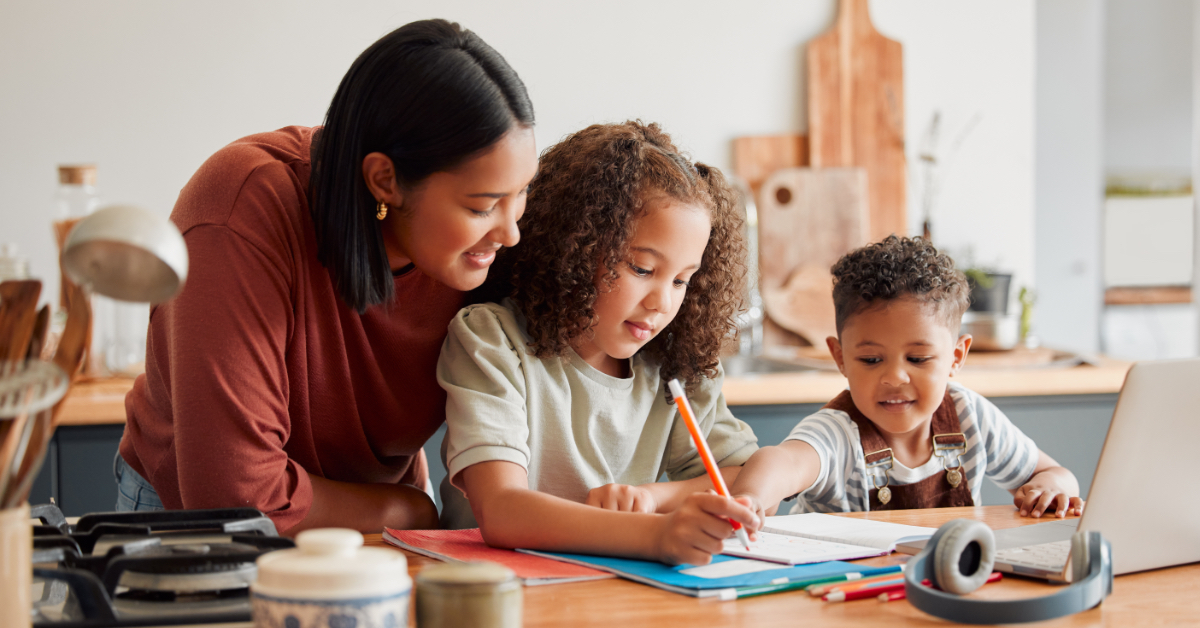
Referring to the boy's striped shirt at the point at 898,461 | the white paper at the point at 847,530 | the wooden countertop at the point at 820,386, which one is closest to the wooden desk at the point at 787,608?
the white paper at the point at 847,530

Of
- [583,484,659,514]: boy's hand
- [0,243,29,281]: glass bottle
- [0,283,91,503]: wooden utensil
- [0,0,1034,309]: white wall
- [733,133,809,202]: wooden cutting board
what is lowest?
[583,484,659,514]: boy's hand

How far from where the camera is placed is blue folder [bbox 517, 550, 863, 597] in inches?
30.8

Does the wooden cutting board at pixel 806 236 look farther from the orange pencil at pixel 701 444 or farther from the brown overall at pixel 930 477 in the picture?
the orange pencil at pixel 701 444

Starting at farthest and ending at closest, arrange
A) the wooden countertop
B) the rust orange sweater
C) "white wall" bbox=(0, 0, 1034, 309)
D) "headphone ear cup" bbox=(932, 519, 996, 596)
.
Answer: "white wall" bbox=(0, 0, 1034, 309) → the wooden countertop → the rust orange sweater → "headphone ear cup" bbox=(932, 519, 996, 596)

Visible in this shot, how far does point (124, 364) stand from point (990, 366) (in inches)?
78.0

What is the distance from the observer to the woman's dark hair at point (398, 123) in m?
1.00

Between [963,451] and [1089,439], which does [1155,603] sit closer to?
[963,451]

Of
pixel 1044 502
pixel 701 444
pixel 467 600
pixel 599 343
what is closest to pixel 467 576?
pixel 467 600

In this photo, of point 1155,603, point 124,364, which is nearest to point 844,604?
point 1155,603

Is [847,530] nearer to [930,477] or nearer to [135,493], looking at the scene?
[930,477]

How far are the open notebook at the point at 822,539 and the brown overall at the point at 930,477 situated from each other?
300mm

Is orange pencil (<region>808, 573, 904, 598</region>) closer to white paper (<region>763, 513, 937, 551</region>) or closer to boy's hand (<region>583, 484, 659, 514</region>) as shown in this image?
white paper (<region>763, 513, 937, 551</region>)

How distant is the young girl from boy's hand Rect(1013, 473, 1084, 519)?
13.1 inches

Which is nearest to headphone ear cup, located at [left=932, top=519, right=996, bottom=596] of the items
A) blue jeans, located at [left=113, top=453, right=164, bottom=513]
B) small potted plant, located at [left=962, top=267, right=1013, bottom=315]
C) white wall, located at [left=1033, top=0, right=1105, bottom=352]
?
blue jeans, located at [left=113, top=453, right=164, bottom=513]
